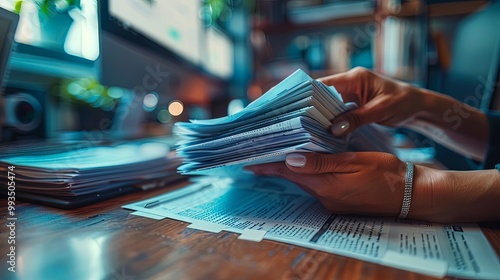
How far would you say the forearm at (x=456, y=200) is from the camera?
14.4 inches

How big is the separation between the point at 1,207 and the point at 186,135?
27 cm

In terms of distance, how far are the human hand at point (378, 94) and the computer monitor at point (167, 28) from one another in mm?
466

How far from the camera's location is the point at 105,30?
2.08ft

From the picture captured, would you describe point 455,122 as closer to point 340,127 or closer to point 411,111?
point 411,111

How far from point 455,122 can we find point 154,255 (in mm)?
716

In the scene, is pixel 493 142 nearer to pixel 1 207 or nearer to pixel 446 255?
pixel 446 255

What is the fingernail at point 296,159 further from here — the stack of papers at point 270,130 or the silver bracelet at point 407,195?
the silver bracelet at point 407,195

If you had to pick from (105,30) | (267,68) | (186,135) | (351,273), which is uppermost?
(267,68)

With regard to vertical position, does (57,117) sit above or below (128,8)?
below

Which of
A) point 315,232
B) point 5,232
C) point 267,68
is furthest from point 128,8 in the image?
point 267,68

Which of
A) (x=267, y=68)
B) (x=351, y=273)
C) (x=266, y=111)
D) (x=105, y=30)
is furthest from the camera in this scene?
(x=267, y=68)

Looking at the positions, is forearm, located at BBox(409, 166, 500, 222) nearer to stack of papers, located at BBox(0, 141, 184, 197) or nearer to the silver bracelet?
the silver bracelet

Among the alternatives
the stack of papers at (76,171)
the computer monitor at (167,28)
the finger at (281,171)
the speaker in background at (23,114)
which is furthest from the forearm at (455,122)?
the speaker in background at (23,114)

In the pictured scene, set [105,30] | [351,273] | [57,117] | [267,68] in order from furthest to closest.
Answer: [267,68]
[57,117]
[105,30]
[351,273]
